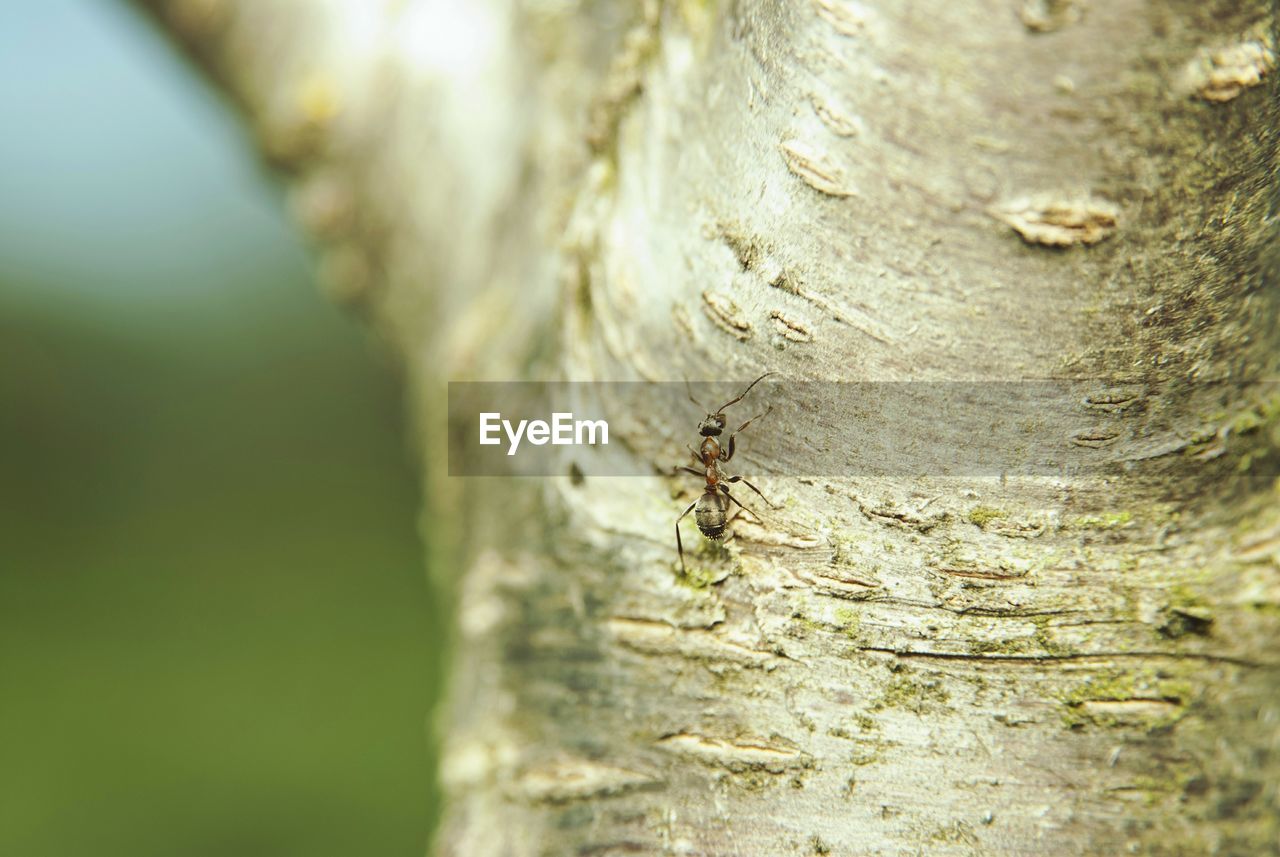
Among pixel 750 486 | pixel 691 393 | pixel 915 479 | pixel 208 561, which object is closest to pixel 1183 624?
pixel 915 479

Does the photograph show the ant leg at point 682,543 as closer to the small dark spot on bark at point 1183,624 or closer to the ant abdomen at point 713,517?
the ant abdomen at point 713,517

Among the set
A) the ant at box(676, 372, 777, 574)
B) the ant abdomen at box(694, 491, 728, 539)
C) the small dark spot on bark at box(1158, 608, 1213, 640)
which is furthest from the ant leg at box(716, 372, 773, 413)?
the small dark spot on bark at box(1158, 608, 1213, 640)

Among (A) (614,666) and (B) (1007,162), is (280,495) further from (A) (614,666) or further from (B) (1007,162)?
(B) (1007,162)

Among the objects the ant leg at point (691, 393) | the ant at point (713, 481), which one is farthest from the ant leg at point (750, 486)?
the ant leg at point (691, 393)

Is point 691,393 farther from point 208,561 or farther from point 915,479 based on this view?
point 208,561

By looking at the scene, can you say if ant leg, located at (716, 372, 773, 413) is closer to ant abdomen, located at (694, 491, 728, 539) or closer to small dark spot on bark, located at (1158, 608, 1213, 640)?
ant abdomen, located at (694, 491, 728, 539)
